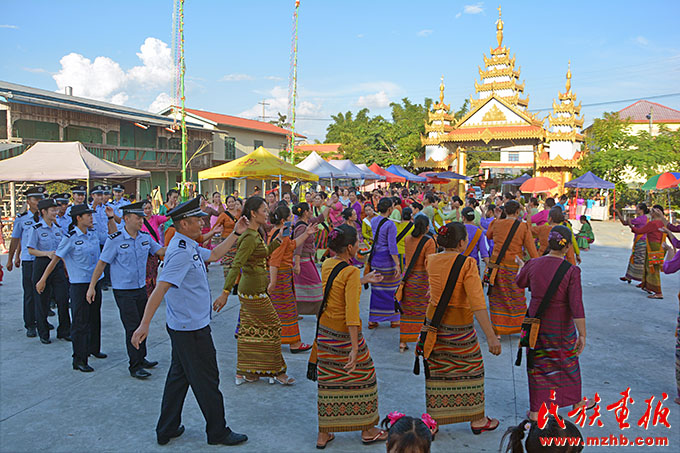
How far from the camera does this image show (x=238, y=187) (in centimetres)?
3234

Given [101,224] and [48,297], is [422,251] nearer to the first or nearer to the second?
[48,297]

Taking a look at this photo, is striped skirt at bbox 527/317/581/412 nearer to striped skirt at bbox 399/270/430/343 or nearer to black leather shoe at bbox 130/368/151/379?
striped skirt at bbox 399/270/430/343

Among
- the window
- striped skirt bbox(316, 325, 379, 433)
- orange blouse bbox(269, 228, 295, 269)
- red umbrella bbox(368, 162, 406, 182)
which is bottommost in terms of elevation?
striped skirt bbox(316, 325, 379, 433)

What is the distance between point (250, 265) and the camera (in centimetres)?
470

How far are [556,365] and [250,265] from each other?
2.76 meters

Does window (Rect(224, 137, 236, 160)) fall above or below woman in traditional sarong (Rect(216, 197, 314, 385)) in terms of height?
above

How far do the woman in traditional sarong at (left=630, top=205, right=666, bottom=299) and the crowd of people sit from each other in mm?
2911

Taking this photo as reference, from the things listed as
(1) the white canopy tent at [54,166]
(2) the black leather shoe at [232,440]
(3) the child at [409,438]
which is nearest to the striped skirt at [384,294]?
(2) the black leather shoe at [232,440]

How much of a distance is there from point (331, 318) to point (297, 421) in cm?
108

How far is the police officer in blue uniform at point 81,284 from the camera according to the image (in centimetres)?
518

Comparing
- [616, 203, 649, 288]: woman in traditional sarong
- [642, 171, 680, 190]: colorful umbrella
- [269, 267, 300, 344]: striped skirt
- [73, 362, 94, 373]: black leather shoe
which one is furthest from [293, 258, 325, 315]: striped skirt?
[642, 171, 680, 190]: colorful umbrella

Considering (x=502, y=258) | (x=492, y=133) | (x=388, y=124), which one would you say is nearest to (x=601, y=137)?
(x=492, y=133)

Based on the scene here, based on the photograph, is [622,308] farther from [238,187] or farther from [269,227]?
[238,187]

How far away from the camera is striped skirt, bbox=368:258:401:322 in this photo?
6.76 metres
